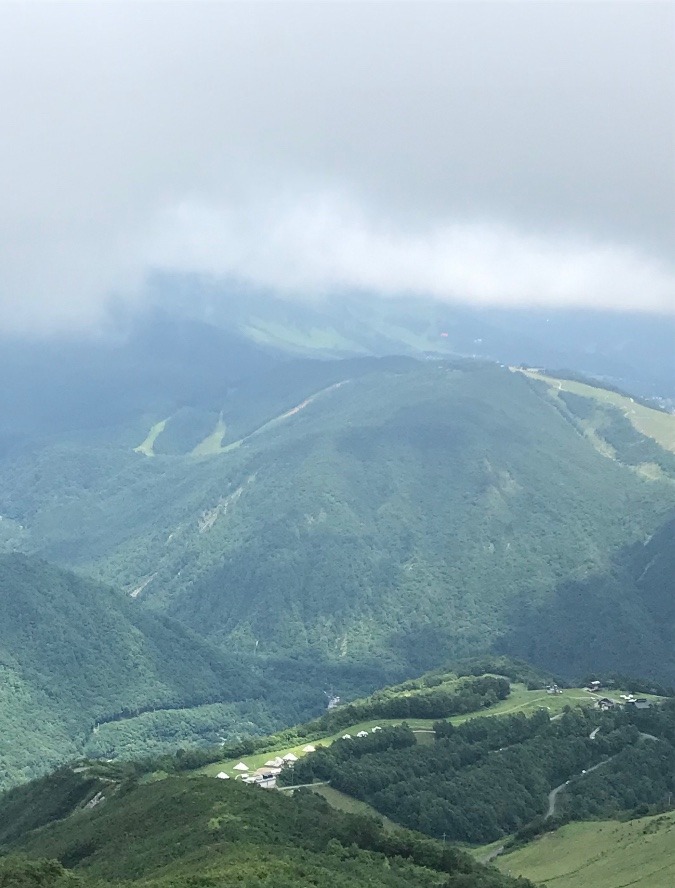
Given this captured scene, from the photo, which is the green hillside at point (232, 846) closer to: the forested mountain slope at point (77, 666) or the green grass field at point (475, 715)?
the green grass field at point (475, 715)

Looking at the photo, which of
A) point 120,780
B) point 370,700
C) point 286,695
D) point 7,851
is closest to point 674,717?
point 370,700

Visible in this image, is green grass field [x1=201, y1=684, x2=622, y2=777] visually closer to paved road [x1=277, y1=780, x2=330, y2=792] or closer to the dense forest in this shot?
the dense forest

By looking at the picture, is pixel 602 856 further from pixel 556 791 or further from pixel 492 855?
pixel 556 791

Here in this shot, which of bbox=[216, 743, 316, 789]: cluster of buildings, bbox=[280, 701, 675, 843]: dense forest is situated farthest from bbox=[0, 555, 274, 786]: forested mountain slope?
bbox=[280, 701, 675, 843]: dense forest

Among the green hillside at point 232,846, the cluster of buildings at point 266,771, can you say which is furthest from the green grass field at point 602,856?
the cluster of buildings at point 266,771

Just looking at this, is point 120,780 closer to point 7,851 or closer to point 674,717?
point 7,851

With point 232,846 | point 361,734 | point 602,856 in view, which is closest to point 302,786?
point 361,734
